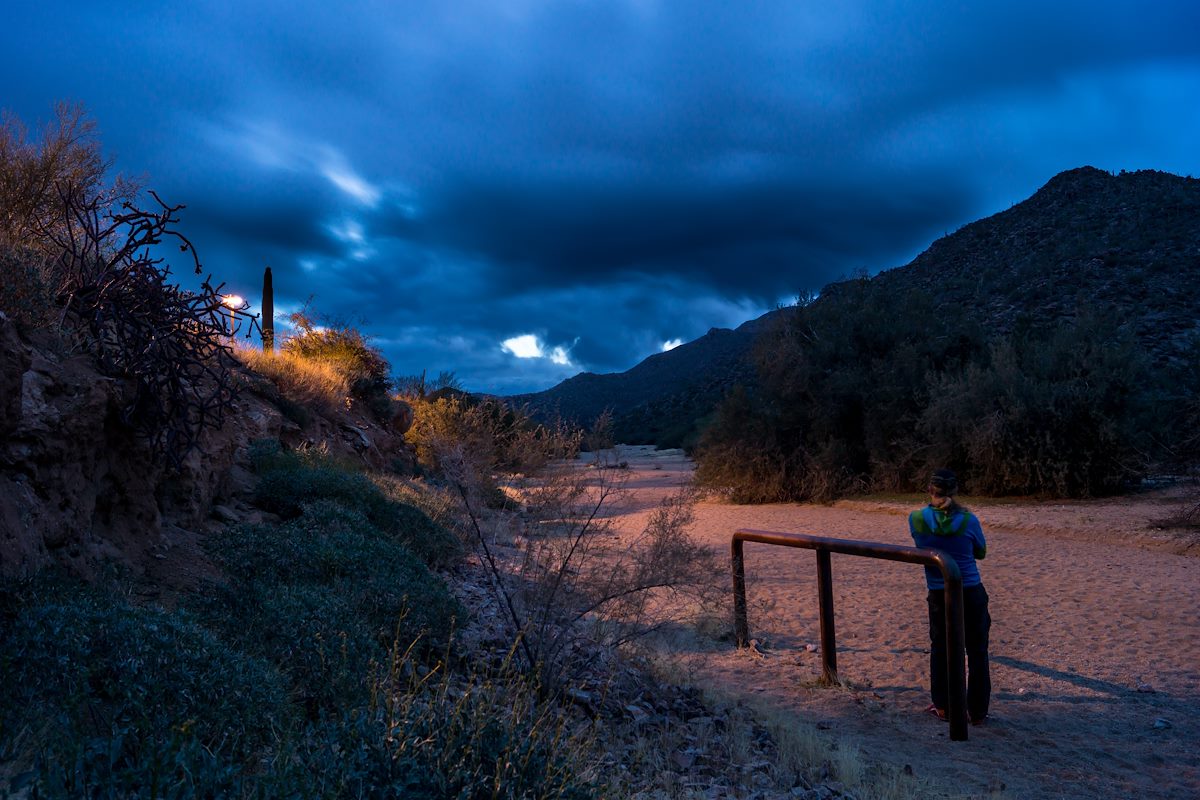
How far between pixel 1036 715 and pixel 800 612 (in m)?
3.75

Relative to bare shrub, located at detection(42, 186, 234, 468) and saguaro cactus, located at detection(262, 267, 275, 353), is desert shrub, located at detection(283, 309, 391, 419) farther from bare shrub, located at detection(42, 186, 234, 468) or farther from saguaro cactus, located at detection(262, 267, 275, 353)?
bare shrub, located at detection(42, 186, 234, 468)

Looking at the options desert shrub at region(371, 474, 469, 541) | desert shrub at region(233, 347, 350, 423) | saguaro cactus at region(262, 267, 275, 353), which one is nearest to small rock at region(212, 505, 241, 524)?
desert shrub at region(371, 474, 469, 541)

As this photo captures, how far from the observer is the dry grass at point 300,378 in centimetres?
1695

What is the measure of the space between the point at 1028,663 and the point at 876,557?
2355 mm

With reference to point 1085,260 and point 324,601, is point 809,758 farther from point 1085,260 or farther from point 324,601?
point 1085,260

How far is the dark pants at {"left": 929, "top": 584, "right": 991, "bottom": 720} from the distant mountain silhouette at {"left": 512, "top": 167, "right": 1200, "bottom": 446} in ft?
57.7

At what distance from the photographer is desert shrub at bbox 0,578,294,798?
8.49ft

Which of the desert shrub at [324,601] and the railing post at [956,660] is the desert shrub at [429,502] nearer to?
the desert shrub at [324,601]

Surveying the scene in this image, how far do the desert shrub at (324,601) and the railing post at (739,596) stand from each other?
2969 millimetres

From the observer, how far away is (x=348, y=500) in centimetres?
1023

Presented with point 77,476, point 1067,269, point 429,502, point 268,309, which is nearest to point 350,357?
point 268,309

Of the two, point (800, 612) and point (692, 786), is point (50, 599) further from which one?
point (800, 612)

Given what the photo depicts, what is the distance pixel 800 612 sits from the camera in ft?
33.1

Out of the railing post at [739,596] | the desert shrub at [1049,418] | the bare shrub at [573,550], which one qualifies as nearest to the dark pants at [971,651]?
the bare shrub at [573,550]
